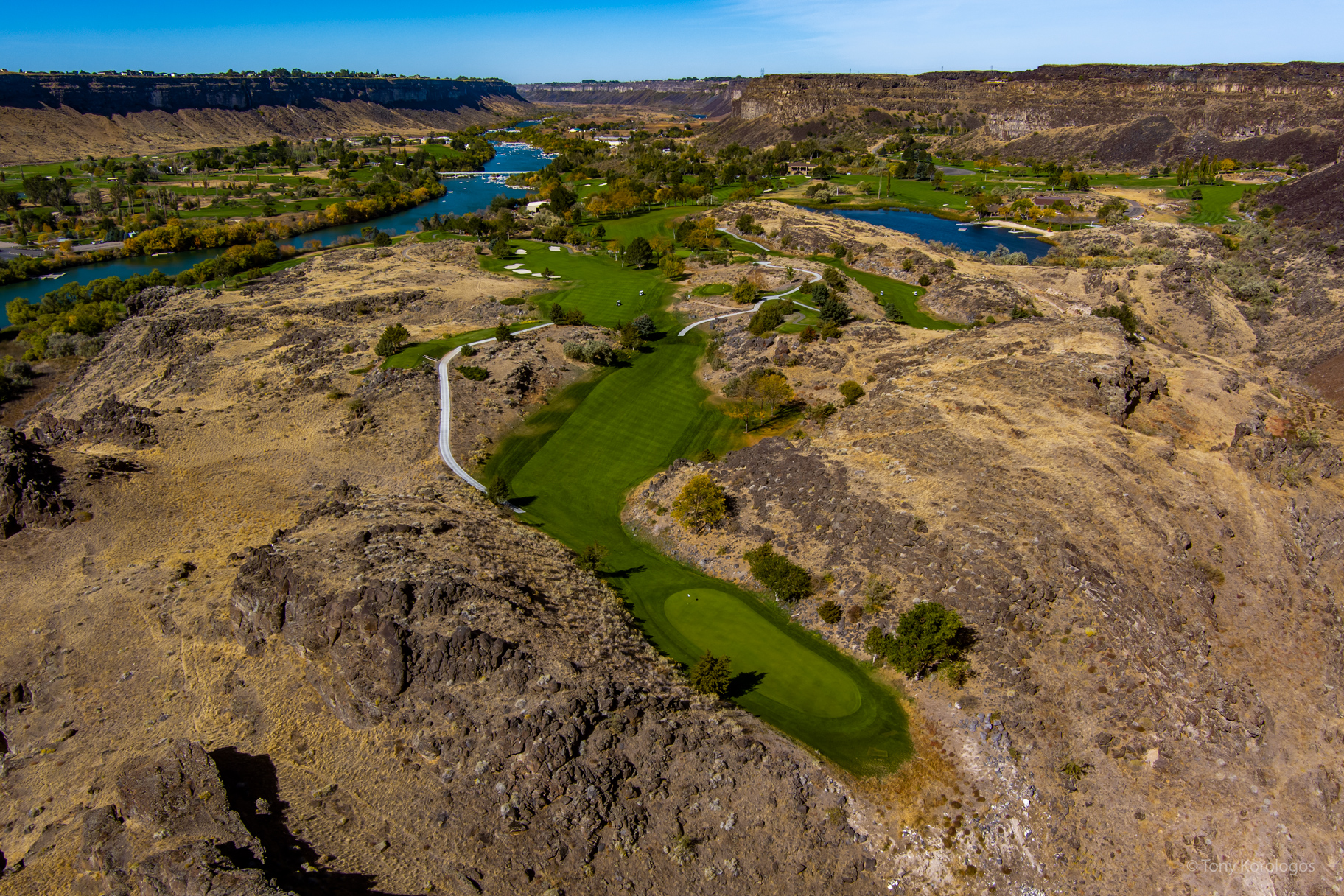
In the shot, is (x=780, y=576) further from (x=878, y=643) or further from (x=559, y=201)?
(x=559, y=201)

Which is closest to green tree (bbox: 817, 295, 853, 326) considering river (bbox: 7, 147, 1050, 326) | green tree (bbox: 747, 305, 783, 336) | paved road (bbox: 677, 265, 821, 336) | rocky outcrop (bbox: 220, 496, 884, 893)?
green tree (bbox: 747, 305, 783, 336)

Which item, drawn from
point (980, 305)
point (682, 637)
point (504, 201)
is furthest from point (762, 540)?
point (504, 201)

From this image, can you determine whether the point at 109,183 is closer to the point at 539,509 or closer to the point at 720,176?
the point at 720,176

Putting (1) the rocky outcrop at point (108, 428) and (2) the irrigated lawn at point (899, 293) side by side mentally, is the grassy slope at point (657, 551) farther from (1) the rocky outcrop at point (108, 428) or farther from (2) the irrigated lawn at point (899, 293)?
(1) the rocky outcrop at point (108, 428)

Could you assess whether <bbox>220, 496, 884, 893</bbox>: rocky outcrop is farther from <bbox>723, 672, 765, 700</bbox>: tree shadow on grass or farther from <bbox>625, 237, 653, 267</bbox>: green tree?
<bbox>625, 237, 653, 267</bbox>: green tree

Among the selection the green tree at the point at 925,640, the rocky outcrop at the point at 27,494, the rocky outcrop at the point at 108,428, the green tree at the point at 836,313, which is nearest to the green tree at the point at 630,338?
the green tree at the point at 836,313

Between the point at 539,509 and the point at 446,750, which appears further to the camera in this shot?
the point at 539,509
